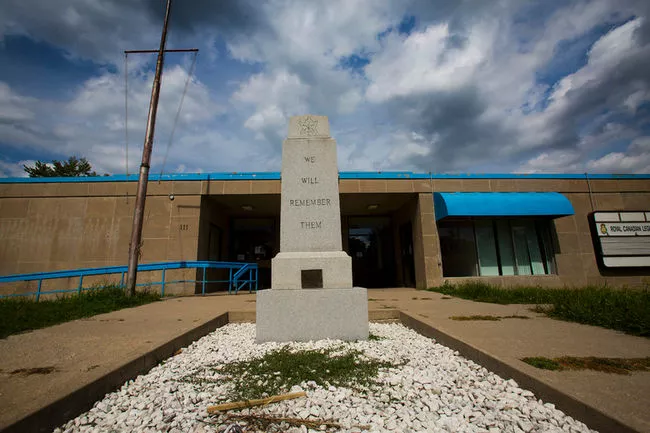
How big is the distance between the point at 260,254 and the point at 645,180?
17.7 meters

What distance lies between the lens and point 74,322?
183 inches

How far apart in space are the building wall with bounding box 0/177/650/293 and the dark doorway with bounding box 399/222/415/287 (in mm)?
1405

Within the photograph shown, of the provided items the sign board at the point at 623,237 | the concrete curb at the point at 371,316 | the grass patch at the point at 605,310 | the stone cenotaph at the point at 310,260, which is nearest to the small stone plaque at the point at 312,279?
the stone cenotaph at the point at 310,260

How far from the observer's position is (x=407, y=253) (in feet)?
44.0

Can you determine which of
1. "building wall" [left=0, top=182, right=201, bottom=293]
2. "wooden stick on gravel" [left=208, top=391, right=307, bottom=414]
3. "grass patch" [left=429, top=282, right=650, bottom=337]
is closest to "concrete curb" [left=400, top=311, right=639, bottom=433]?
"wooden stick on gravel" [left=208, top=391, right=307, bottom=414]

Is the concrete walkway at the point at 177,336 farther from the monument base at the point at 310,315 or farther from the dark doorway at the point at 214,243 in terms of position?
the dark doorway at the point at 214,243

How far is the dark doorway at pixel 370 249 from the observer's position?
A: 49.9ft

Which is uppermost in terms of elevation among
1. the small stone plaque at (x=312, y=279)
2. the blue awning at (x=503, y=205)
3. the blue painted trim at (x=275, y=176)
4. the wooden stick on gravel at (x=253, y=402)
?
the blue painted trim at (x=275, y=176)

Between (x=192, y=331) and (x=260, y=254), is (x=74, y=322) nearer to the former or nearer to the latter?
(x=192, y=331)

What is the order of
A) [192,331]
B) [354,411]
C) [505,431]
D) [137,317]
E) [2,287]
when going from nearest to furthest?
[505,431]
[354,411]
[192,331]
[137,317]
[2,287]

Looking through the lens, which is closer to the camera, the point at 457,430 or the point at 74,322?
the point at 457,430

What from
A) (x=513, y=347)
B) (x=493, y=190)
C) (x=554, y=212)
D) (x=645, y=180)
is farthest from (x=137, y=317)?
(x=645, y=180)

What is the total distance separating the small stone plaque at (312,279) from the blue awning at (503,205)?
24.0ft

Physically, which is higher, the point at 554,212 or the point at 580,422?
the point at 554,212
